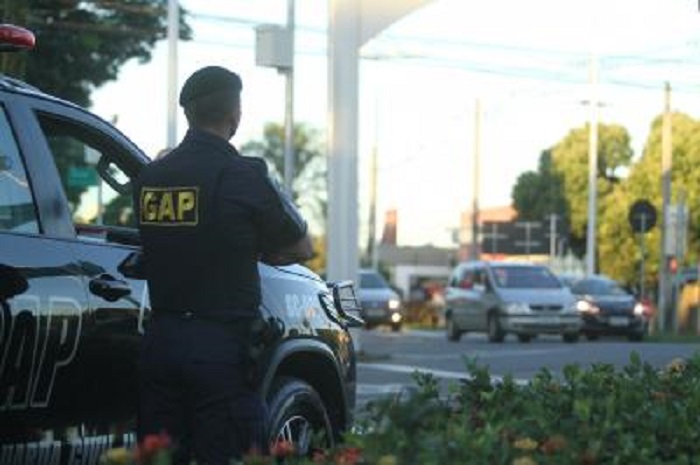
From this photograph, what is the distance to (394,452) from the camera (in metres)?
3.41

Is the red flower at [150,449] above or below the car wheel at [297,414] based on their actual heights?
above

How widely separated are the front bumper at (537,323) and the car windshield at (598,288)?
3.89 metres

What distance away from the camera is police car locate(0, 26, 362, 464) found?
15.0 ft

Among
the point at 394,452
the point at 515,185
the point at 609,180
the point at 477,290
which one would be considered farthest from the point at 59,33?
the point at 515,185

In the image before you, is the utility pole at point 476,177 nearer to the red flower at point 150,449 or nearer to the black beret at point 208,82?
the black beret at point 208,82

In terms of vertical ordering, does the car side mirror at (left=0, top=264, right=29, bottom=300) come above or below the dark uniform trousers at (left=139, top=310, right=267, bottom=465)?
above

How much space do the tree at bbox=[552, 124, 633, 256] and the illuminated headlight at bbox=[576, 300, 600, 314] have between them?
40.7 meters

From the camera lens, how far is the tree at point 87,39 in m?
27.8

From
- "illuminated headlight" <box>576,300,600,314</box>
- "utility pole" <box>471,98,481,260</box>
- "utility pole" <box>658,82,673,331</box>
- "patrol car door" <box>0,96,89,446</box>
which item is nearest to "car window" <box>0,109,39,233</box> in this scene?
"patrol car door" <box>0,96,89,446</box>

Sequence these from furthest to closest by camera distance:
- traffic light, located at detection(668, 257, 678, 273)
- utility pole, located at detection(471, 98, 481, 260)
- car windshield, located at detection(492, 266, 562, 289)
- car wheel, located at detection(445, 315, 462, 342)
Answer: utility pole, located at detection(471, 98, 481, 260) → traffic light, located at detection(668, 257, 678, 273) → car wheel, located at detection(445, 315, 462, 342) → car windshield, located at detection(492, 266, 562, 289)

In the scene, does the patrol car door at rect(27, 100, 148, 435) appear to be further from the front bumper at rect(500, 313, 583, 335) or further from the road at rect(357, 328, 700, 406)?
the front bumper at rect(500, 313, 583, 335)

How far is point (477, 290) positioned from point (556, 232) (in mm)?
31413

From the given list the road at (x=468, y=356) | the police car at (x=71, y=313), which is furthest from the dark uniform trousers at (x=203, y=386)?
the road at (x=468, y=356)

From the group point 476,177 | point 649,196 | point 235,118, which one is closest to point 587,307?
point 476,177
